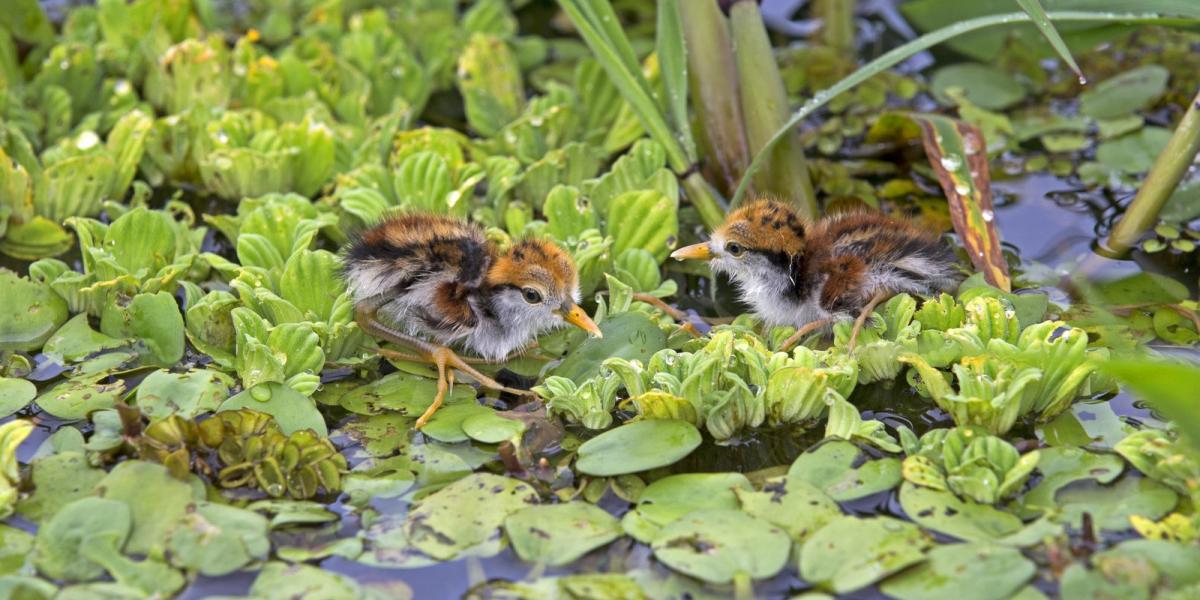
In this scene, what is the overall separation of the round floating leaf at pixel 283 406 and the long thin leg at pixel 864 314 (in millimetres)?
1616

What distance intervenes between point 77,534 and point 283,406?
0.69 m

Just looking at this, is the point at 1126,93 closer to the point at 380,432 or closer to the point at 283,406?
the point at 380,432

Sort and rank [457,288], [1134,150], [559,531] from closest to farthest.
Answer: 1. [559,531]
2. [457,288]
3. [1134,150]

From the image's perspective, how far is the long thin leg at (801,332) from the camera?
4124 millimetres

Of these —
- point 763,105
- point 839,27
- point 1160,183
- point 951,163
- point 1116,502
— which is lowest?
point 1116,502

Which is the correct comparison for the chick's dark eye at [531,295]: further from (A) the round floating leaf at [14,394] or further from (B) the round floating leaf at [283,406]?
(A) the round floating leaf at [14,394]

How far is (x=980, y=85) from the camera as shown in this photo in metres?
5.84

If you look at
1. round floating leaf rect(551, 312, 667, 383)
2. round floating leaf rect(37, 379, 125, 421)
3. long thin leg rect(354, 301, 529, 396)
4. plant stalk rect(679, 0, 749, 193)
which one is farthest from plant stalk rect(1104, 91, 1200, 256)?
round floating leaf rect(37, 379, 125, 421)

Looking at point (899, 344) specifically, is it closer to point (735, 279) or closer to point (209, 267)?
point (735, 279)

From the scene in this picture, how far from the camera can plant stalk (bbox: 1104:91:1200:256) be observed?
435cm

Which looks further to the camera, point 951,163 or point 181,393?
point 951,163

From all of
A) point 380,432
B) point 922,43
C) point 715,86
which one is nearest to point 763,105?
point 715,86

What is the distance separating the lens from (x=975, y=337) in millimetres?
3863

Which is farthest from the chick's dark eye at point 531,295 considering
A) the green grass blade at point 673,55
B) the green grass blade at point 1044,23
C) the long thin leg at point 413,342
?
the green grass blade at point 1044,23
